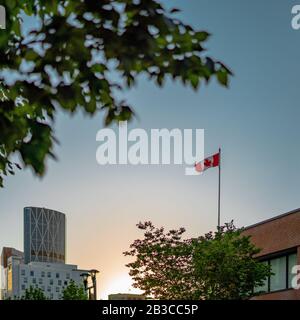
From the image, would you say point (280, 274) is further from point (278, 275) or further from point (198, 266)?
point (198, 266)

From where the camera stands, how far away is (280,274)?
36.3 m

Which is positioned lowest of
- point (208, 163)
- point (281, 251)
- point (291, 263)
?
point (291, 263)

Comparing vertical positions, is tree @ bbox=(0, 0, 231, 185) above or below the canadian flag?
below

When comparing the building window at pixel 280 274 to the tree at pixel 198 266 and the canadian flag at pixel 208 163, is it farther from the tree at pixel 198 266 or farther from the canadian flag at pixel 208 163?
the canadian flag at pixel 208 163

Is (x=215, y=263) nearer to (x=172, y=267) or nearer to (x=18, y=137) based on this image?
(x=172, y=267)

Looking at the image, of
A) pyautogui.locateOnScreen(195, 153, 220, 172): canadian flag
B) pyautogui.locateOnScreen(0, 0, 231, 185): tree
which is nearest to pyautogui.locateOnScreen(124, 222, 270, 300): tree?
pyautogui.locateOnScreen(195, 153, 220, 172): canadian flag

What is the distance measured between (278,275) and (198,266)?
5.49 metres

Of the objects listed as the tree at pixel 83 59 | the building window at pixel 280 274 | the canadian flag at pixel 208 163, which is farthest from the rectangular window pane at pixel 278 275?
the tree at pixel 83 59

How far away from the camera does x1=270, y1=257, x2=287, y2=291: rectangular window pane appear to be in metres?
35.7

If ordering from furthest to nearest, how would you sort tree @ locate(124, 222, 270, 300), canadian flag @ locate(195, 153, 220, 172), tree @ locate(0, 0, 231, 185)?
canadian flag @ locate(195, 153, 220, 172) → tree @ locate(124, 222, 270, 300) → tree @ locate(0, 0, 231, 185)

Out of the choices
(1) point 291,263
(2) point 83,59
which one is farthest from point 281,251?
(2) point 83,59

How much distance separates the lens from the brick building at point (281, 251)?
115ft

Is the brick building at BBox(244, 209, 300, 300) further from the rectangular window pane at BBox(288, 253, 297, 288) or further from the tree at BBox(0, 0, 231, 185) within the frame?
the tree at BBox(0, 0, 231, 185)
